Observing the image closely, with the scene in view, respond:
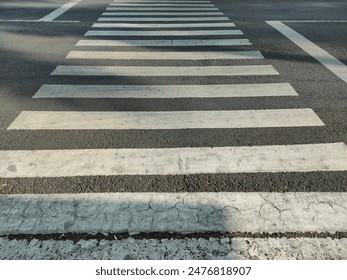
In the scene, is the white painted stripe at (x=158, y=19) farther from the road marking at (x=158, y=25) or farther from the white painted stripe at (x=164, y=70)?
the white painted stripe at (x=164, y=70)

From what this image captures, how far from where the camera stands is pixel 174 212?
9.10ft

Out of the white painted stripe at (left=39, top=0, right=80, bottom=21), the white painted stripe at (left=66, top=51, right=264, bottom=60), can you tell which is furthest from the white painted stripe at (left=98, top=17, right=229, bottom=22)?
the white painted stripe at (left=66, top=51, right=264, bottom=60)

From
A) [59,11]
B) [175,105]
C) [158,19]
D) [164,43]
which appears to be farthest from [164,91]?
[59,11]

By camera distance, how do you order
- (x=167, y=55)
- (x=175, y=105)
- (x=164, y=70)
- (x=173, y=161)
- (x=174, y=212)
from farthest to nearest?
1. (x=167, y=55)
2. (x=164, y=70)
3. (x=175, y=105)
4. (x=173, y=161)
5. (x=174, y=212)

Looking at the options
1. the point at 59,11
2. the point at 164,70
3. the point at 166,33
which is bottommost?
the point at 164,70

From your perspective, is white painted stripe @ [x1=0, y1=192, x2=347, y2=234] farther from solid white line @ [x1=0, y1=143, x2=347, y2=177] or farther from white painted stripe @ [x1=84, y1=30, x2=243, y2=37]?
white painted stripe @ [x1=84, y1=30, x2=243, y2=37]

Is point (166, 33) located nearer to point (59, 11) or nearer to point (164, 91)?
point (164, 91)

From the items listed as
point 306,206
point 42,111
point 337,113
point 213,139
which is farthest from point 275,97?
point 42,111

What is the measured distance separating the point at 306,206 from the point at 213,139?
1.32 meters

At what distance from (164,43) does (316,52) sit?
308 centimetres

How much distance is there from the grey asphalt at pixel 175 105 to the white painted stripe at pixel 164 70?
211mm

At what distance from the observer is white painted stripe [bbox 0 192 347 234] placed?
2609 mm

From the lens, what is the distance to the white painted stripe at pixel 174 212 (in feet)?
8.56

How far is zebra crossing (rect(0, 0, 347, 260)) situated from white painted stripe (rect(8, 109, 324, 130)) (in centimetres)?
1
